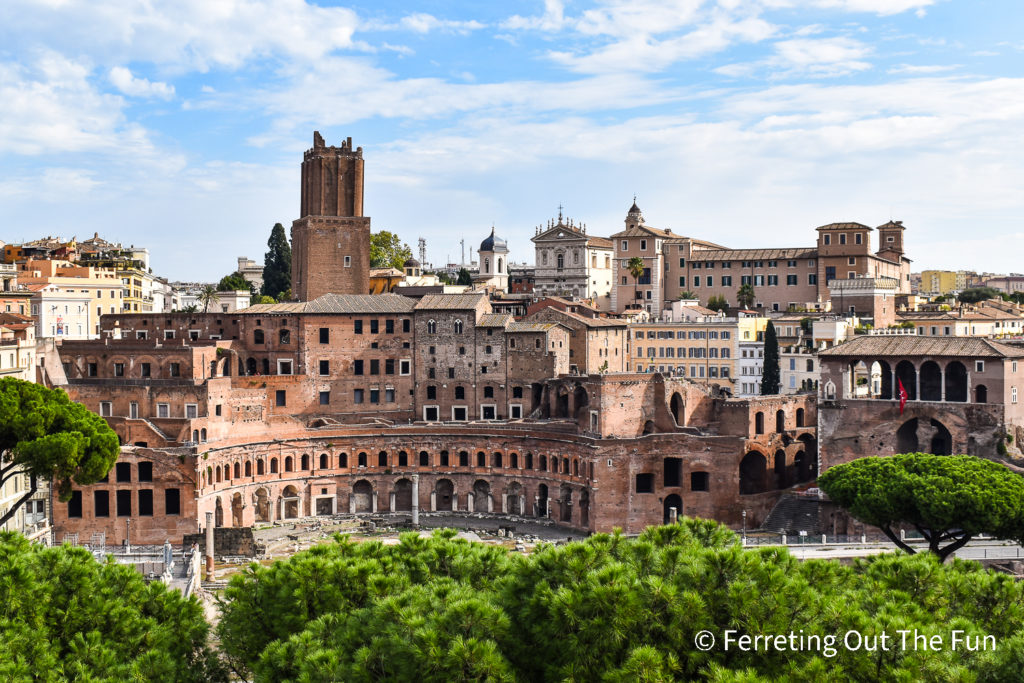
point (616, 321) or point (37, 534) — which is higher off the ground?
point (616, 321)

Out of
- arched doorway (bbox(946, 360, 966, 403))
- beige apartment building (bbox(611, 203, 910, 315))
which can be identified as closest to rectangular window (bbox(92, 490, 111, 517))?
arched doorway (bbox(946, 360, 966, 403))

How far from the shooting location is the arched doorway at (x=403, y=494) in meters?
71.4

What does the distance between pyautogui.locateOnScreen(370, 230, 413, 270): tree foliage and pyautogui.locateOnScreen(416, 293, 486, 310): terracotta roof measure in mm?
36348

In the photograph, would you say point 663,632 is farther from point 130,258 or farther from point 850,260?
point 130,258

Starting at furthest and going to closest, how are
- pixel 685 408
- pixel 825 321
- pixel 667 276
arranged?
pixel 667 276
pixel 825 321
pixel 685 408

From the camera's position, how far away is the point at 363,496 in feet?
233

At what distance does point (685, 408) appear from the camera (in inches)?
2763

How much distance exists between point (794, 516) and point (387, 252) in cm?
6314

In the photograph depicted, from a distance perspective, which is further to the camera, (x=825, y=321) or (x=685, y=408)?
(x=825, y=321)

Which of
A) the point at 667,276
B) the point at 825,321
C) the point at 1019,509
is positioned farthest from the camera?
the point at 667,276

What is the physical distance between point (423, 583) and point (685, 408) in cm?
4594

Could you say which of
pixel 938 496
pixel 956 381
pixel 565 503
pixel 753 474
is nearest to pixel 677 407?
pixel 753 474

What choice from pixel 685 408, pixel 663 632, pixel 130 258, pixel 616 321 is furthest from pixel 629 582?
pixel 130 258

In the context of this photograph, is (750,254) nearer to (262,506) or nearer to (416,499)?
(416,499)
